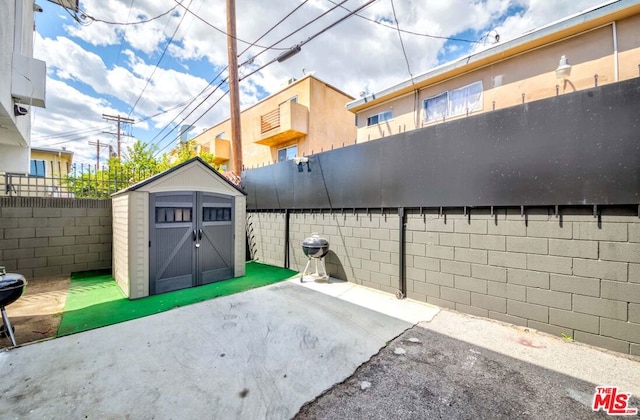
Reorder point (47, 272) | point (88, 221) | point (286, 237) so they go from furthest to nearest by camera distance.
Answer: point (286, 237) < point (88, 221) < point (47, 272)

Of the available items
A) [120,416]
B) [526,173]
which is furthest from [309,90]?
[120,416]

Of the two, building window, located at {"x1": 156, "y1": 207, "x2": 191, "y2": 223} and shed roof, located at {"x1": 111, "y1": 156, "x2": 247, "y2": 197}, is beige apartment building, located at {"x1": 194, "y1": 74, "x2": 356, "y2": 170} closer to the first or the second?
shed roof, located at {"x1": 111, "y1": 156, "x2": 247, "y2": 197}

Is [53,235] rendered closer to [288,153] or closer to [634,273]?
[288,153]

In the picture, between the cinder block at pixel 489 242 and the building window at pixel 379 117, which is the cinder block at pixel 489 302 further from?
the building window at pixel 379 117

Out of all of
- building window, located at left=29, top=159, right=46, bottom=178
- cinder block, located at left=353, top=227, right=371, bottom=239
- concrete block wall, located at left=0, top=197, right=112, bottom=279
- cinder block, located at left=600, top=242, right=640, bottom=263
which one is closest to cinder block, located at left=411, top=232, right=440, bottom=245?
cinder block, located at left=353, top=227, right=371, bottom=239

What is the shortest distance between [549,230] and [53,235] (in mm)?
9476

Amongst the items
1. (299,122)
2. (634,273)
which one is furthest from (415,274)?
(299,122)

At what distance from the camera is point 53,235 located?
18.8 feet

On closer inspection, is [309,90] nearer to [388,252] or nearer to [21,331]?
[388,252]

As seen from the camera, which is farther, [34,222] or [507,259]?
[34,222]

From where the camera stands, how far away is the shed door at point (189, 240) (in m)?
4.64

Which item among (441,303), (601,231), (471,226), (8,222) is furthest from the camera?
(8,222)

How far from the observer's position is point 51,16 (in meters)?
6.88

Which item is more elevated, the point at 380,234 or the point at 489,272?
the point at 380,234
